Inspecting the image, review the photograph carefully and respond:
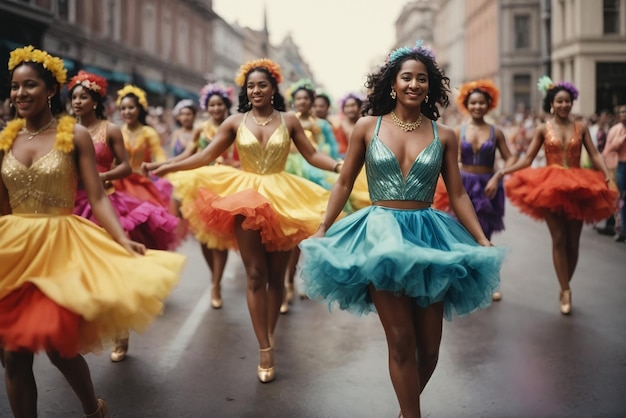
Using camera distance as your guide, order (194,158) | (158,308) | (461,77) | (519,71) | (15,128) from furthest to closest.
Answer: (461,77)
(519,71)
(194,158)
(15,128)
(158,308)

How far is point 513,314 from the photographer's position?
25.1 feet

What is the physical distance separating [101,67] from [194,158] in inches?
1209

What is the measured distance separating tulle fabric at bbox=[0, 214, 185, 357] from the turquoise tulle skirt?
891 mm

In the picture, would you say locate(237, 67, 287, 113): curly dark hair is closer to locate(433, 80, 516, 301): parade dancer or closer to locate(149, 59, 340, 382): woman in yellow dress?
locate(149, 59, 340, 382): woman in yellow dress

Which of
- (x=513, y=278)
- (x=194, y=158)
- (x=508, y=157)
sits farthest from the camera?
(x=513, y=278)

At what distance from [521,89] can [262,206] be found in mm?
51932

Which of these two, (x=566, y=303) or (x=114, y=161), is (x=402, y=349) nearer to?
(x=114, y=161)

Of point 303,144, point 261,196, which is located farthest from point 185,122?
point 261,196

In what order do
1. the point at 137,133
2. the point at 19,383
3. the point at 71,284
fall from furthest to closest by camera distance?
the point at 137,133
the point at 19,383
the point at 71,284

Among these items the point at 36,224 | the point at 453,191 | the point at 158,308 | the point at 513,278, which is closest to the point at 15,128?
the point at 36,224

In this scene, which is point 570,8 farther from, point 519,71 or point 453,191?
point 453,191

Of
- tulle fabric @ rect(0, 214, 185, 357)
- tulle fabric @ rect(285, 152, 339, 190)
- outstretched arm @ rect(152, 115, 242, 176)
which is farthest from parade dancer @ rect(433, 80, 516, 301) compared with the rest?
tulle fabric @ rect(0, 214, 185, 357)

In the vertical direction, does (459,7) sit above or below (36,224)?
above

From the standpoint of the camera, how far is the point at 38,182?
13.8ft
